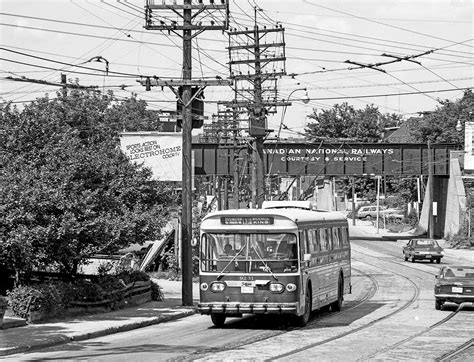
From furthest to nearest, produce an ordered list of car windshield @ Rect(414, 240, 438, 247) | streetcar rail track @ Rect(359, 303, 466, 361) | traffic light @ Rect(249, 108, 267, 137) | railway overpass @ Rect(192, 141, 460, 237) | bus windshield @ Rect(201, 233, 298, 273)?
railway overpass @ Rect(192, 141, 460, 237) < car windshield @ Rect(414, 240, 438, 247) < traffic light @ Rect(249, 108, 267, 137) < bus windshield @ Rect(201, 233, 298, 273) < streetcar rail track @ Rect(359, 303, 466, 361)

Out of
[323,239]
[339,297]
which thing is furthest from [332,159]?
[323,239]

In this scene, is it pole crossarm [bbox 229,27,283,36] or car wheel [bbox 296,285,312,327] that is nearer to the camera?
car wheel [bbox 296,285,312,327]

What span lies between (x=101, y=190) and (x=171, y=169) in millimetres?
26642

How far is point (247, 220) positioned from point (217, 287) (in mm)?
1822

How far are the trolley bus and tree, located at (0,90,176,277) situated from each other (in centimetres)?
361

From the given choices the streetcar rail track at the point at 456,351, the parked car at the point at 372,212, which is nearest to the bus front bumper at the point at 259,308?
the streetcar rail track at the point at 456,351

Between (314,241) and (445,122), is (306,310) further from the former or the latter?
(445,122)

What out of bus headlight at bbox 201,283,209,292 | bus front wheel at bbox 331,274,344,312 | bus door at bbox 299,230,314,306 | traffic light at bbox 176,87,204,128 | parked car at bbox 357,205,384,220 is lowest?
parked car at bbox 357,205,384,220

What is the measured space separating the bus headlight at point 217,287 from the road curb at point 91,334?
7.93 feet

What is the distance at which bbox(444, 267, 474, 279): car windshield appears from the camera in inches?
1133

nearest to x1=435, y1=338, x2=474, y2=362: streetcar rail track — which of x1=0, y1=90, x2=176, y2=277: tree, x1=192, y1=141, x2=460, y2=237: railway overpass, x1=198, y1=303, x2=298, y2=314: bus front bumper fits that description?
x1=198, y1=303, x2=298, y2=314: bus front bumper

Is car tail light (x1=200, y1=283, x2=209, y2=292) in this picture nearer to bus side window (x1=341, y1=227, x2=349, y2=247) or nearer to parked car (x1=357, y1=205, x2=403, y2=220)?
bus side window (x1=341, y1=227, x2=349, y2=247)

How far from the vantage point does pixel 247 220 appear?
74.5ft

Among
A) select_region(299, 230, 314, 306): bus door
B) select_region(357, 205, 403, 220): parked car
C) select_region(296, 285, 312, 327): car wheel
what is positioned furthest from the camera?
select_region(357, 205, 403, 220): parked car
